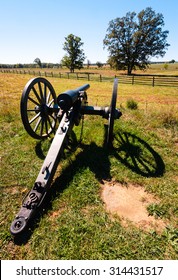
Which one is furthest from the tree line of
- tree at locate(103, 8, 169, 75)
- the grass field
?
the grass field

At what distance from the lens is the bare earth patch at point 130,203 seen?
2.30 m

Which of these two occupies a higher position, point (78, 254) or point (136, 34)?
point (136, 34)

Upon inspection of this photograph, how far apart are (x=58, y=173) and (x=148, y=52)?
34.7m

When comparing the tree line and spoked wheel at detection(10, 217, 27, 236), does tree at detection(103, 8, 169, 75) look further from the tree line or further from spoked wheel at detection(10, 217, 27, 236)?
spoked wheel at detection(10, 217, 27, 236)

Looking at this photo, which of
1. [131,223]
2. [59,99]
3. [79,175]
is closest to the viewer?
[131,223]

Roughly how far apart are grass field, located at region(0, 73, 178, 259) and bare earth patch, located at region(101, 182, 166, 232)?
0.07 meters

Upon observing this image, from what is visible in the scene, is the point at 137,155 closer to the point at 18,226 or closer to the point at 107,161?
the point at 107,161

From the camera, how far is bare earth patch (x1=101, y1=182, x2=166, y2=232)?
2.30 metres

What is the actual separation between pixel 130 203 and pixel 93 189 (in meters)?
0.61

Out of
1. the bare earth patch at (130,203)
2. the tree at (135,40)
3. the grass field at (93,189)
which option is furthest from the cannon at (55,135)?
the tree at (135,40)

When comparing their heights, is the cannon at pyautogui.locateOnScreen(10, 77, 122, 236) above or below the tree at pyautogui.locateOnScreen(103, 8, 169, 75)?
below

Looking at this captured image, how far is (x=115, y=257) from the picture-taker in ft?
6.27
